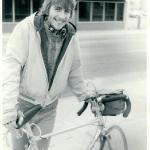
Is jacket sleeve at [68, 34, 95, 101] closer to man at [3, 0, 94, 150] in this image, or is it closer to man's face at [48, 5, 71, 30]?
man at [3, 0, 94, 150]

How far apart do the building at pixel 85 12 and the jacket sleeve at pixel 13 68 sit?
30cm

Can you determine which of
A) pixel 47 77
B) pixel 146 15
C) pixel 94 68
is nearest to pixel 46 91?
pixel 47 77

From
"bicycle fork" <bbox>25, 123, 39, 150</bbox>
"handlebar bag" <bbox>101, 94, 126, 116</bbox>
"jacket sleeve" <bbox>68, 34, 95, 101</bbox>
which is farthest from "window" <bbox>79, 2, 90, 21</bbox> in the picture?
"bicycle fork" <bbox>25, 123, 39, 150</bbox>

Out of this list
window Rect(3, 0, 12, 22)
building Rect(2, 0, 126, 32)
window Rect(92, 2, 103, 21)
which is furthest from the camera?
window Rect(92, 2, 103, 21)

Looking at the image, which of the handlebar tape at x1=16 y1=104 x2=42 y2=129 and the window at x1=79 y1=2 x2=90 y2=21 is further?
the window at x1=79 y1=2 x2=90 y2=21

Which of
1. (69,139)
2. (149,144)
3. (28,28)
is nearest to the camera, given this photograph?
(28,28)

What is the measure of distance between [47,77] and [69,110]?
1.72m

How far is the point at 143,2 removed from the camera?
2393mm

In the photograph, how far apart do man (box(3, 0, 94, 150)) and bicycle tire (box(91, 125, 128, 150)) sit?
20 centimetres

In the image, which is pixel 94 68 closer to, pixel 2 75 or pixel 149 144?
pixel 149 144

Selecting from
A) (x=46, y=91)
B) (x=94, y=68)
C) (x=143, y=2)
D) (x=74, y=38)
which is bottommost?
(x=94, y=68)

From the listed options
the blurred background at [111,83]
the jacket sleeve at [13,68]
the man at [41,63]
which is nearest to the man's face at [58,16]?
the man at [41,63]

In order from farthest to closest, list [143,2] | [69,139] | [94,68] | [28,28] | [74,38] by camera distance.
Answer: [94,68] < [69,139] < [143,2] < [74,38] < [28,28]

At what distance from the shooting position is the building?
2.65 meters
